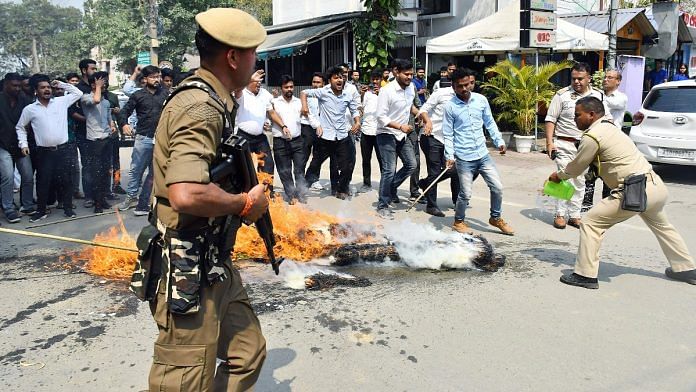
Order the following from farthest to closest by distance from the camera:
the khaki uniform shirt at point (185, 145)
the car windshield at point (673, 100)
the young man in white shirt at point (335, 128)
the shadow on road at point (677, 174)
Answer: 1. the shadow on road at point (677, 174)
2. the car windshield at point (673, 100)
3. the young man in white shirt at point (335, 128)
4. the khaki uniform shirt at point (185, 145)

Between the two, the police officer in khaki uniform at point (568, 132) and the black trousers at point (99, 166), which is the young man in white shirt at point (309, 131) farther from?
the police officer in khaki uniform at point (568, 132)

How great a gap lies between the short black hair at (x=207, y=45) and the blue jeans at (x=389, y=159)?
5.20 metres

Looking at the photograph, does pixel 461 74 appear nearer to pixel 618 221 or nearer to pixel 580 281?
pixel 618 221

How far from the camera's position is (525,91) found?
12.5m

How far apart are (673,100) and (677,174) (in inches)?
53.5

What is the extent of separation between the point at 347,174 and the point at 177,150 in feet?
20.9

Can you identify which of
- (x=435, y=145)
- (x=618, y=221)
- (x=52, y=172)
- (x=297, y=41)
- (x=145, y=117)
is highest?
(x=297, y=41)

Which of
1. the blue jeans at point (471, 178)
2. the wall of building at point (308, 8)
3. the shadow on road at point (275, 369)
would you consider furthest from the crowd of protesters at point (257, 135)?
the wall of building at point (308, 8)

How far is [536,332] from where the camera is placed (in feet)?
12.4

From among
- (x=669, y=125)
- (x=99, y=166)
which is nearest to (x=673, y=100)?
(x=669, y=125)

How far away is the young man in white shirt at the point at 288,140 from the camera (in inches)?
306

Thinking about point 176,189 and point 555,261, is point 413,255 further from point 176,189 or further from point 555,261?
point 176,189

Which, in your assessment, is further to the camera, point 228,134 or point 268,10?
point 268,10

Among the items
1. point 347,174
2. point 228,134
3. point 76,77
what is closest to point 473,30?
point 347,174
